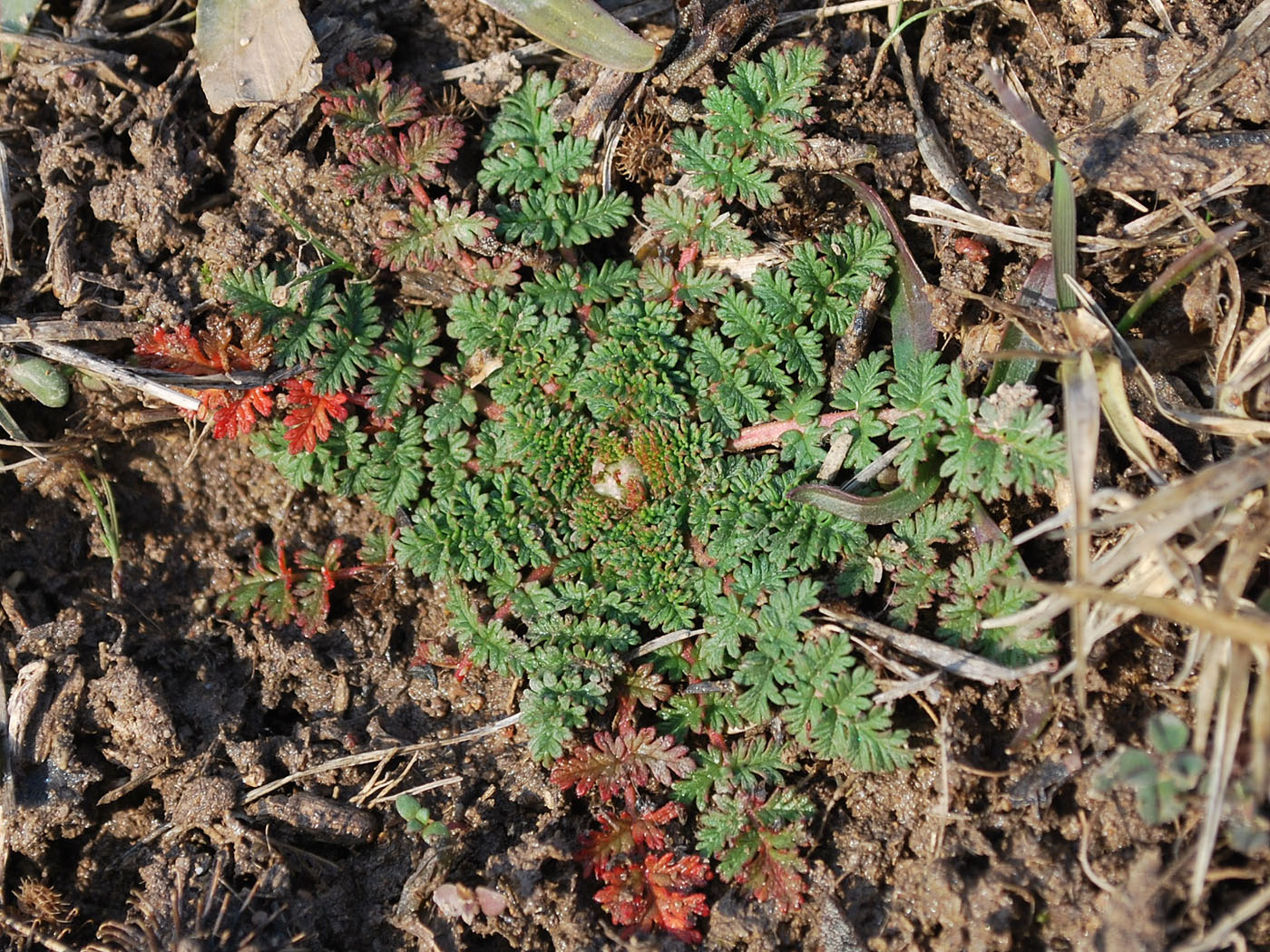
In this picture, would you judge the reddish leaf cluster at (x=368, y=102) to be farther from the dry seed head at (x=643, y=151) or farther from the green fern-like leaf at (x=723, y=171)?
the green fern-like leaf at (x=723, y=171)

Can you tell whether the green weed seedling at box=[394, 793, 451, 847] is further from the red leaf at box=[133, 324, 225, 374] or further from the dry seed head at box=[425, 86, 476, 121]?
the dry seed head at box=[425, 86, 476, 121]

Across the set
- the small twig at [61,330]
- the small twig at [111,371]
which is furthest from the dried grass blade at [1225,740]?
the small twig at [61,330]

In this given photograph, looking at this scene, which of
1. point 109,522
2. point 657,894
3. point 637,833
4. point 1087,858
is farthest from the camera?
point 109,522

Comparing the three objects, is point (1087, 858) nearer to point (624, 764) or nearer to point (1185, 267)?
point (624, 764)

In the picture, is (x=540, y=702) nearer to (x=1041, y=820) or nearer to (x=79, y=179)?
(x=1041, y=820)

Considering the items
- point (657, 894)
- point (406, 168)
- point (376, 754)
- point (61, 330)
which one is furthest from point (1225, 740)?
point (61, 330)

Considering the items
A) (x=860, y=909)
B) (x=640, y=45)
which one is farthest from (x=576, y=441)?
(x=860, y=909)

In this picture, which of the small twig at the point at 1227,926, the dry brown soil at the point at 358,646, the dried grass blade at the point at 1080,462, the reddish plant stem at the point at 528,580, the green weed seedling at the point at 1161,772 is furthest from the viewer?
the reddish plant stem at the point at 528,580
